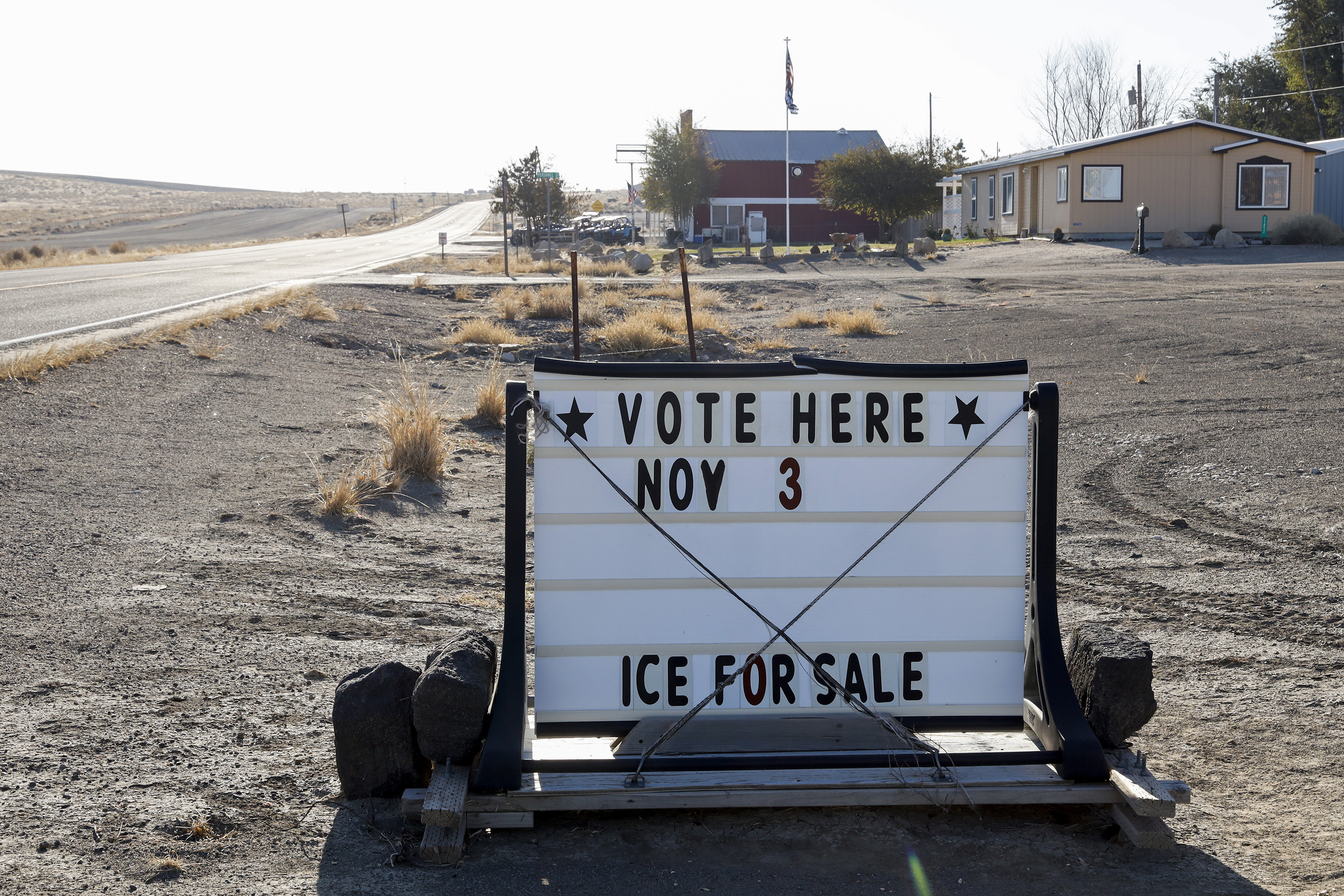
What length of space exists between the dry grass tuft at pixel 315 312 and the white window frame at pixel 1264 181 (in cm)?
3179

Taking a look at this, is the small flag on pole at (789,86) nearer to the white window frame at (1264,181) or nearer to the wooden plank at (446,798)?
the white window frame at (1264,181)

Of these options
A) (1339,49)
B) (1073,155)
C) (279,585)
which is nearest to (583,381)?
(279,585)

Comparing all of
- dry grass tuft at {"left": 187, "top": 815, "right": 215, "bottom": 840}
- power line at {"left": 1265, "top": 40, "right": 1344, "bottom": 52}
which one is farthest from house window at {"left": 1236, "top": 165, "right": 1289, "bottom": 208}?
dry grass tuft at {"left": 187, "top": 815, "right": 215, "bottom": 840}

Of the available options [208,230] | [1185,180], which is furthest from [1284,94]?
[208,230]

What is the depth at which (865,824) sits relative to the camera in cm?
337

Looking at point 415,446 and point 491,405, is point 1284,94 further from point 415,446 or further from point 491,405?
point 415,446

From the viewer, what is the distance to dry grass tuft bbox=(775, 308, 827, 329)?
21.1 m

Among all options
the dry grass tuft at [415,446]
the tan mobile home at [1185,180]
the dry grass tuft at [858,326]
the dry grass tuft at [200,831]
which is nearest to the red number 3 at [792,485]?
the dry grass tuft at [200,831]

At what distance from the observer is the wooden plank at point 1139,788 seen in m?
3.13

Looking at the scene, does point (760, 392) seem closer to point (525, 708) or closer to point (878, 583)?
point (878, 583)

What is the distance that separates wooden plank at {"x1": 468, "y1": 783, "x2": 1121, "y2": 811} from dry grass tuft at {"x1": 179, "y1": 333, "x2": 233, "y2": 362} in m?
10.7

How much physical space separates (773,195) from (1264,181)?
1173 inches

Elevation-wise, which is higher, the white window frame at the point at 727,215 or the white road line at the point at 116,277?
the white window frame at the point at 727,215

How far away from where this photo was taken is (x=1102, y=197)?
126 ft
